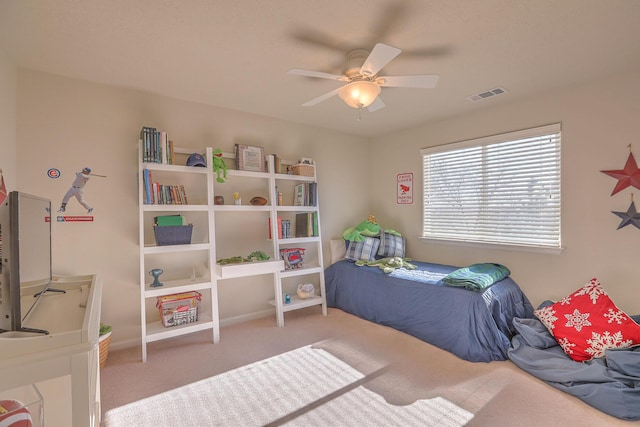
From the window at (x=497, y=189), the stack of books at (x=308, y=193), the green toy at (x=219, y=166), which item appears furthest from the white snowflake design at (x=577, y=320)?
the green toy at (x=219, y=166)

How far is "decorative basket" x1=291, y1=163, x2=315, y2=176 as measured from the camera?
3545 millimetres

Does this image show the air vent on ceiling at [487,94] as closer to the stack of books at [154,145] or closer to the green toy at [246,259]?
the green toy at [246,259]

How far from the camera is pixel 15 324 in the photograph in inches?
35.1

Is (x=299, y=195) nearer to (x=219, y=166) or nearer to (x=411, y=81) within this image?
(x=219, y=166)

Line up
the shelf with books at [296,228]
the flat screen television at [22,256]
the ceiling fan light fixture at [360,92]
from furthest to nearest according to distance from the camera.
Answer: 1. the shelf with books at [296,228]
2. the ceiling fan light fixture at [360,92]
3. the flat screen television at [22,256]

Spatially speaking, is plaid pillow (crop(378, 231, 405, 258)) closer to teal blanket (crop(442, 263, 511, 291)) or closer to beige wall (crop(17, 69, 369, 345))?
teal blanket (crop(442, 263, 511, 291))

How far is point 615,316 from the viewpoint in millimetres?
2164

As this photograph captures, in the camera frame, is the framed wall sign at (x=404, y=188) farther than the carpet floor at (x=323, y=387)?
Yes

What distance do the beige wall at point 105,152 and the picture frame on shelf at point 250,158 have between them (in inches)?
7.4

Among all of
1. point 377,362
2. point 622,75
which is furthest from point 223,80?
point 622,75

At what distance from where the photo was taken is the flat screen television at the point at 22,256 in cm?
90

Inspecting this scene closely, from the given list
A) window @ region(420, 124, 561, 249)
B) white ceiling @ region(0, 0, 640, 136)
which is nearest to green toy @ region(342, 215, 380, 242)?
window @ region(420, 124, 561, 249)

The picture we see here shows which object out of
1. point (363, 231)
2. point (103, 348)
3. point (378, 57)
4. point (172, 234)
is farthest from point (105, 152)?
point (363, 231)

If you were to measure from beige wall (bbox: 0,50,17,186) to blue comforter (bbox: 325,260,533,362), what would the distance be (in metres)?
3.17
